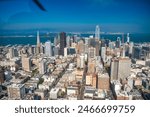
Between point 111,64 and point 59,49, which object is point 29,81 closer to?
point 59,49

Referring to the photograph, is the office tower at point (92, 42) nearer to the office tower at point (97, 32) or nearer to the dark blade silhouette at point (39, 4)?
the office tower at point (97, 32)

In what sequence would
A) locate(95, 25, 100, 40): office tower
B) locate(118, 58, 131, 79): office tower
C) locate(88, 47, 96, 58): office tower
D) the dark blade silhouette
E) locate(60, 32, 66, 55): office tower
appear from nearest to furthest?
1. the dark blade silhouette
2. locate(95, 25, 100, 40): office tower
3. locate(60, 32, 66, 55): office tower
4. locate(88, 47, 96, 58): office tower
5. locate(118, 58, 131, 79): office tower

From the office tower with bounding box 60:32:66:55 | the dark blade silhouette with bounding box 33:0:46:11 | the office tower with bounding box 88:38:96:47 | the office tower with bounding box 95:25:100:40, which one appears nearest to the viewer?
the dark blade silhouette with bounding box 33:0:46:11

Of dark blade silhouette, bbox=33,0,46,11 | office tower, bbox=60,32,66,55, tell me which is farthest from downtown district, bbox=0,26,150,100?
dark blade silhouette, bbox=33,0,46,11

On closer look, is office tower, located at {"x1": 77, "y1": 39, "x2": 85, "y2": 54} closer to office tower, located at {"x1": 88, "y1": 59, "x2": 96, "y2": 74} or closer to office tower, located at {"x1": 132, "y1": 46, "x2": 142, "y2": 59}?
office tower, located at {"x1": 88, "y1": 59, "x2": 96, "y2": 74}

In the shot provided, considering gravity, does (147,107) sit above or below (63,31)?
below

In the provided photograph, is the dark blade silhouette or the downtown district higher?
the dark blade silhouette

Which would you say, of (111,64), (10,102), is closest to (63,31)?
(10,102)

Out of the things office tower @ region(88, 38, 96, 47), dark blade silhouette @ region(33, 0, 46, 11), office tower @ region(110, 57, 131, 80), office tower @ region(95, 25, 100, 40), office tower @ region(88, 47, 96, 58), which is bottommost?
office tower @ region(110, 57, 131, 80)

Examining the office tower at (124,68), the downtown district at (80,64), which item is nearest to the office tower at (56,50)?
the downtown district at (80,64)
